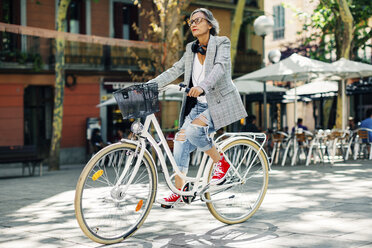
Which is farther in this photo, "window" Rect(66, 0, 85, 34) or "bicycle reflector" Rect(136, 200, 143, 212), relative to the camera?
"window" Rect(66, 0, 85, 34)

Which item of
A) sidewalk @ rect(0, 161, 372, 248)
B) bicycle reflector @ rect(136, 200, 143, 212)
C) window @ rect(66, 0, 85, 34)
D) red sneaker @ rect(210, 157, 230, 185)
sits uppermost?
window @ rect(66, 0, 85, 34)

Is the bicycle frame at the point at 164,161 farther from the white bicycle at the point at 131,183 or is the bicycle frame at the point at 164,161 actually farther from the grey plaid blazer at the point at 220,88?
the grey plaid blazer at the point at 220,88

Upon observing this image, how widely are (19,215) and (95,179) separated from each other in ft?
8.42

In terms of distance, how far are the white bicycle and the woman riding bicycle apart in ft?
0.43

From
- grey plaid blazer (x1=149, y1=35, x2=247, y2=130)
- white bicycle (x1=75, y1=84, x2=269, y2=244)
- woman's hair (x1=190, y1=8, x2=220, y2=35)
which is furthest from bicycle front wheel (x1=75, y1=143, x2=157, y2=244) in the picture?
woman's hair (x1=190, y1=8, x2=220, y2=35)

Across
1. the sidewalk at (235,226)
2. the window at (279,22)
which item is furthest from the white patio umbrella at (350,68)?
the window at (279,22)

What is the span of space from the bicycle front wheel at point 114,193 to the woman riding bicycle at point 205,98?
301 millimetres

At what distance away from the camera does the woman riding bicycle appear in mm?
5012

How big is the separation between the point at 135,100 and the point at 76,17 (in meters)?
21.0

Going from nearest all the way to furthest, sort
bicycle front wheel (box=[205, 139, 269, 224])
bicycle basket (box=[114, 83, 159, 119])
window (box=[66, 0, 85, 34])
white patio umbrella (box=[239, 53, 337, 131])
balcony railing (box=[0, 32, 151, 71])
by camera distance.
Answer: bicycle basket (box=[114, 83, 159, 119]) < bicycle front wheel (box=[205, 139, 269, 224]) < white patio umbrella (box=[239, 53, 337, 131]) < balcony railing (box=[0, 32, 151, 71]) < window (box=[66, 0, 85, 34])

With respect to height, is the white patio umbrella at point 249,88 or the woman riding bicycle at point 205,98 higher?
the white patio umbrella at point 249,88

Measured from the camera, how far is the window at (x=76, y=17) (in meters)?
24.3

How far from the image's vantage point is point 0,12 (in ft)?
73.7

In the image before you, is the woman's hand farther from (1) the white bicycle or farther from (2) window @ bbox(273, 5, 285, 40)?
(2) window @ bbox(273, 5, 285, 40)
